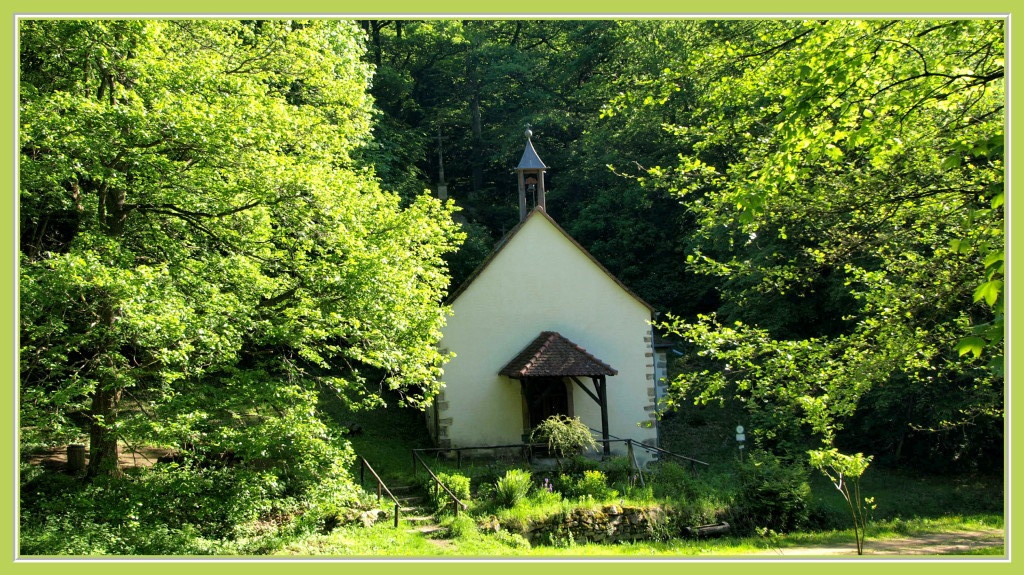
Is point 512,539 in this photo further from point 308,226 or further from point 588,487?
point 308,226

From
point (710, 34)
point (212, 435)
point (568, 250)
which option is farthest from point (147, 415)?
point (710, 34)

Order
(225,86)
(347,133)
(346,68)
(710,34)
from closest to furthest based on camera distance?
(225,86)
(347,133)
(346,68)
(710,34)

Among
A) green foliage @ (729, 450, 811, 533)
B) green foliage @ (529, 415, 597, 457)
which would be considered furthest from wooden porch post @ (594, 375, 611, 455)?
green foliage @ (729, 450, 811, 533)

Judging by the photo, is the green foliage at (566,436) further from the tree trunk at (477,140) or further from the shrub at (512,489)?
the tree trunk at (477,140)

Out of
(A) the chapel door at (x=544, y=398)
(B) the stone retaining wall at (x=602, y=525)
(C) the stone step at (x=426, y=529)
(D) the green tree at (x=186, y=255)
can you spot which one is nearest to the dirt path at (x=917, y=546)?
(B) the stone retaining wall at (x=602, y=525)

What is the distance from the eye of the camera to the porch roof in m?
17.0

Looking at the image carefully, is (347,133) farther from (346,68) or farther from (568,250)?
(568,250)

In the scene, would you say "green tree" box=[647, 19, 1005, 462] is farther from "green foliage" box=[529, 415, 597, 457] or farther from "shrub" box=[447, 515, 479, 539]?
→ "green foliage" box=[529, 415, 597, 457]

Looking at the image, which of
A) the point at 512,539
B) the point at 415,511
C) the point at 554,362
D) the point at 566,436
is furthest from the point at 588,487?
the point at 554,362

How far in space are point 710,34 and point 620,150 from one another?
347 inches

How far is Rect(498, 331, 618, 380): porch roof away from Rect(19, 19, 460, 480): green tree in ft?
18.0

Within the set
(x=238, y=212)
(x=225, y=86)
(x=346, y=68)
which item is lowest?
(x=238, y=212)

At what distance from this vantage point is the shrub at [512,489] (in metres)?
13.0

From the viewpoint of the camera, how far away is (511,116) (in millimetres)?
29984
